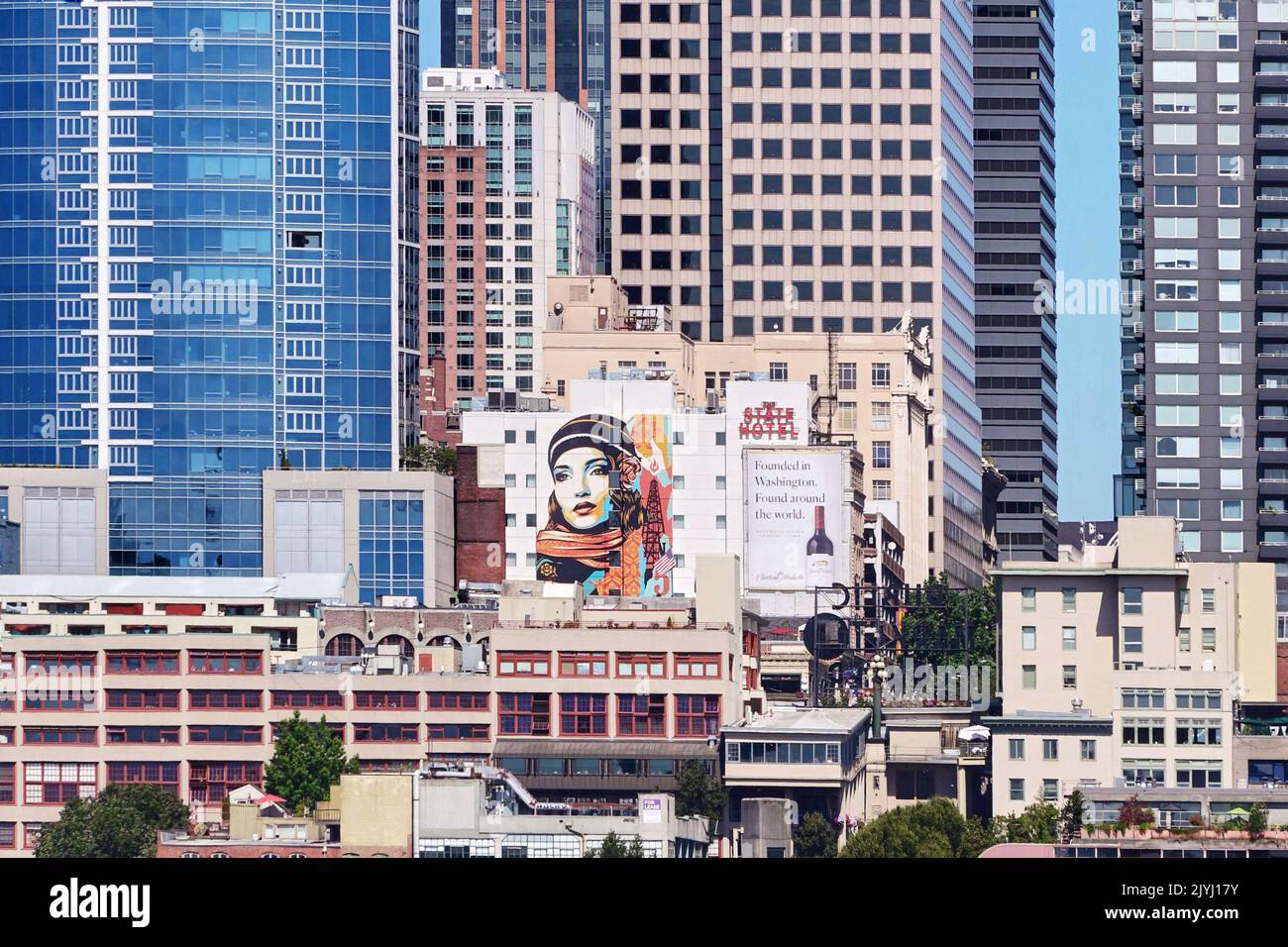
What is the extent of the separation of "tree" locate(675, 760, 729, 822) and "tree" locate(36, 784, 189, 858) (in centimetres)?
3414

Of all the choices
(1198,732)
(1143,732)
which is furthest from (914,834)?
(1198,732)

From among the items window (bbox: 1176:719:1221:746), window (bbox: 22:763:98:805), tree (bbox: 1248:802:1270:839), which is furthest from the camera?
window (bbox: 22:763:98:805)

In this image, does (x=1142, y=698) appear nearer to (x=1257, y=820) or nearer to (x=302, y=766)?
(x=1257, y=820)

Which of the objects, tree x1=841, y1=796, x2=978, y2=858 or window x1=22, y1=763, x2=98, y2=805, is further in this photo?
window x1=22, y1=763, x2=98, y2=805

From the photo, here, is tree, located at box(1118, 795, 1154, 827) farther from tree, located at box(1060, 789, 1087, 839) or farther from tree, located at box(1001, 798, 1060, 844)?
tree, located at box(1001, 798, 1060, 844)

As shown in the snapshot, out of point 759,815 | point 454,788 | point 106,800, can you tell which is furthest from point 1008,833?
point 106,800

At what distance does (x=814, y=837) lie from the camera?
598ft

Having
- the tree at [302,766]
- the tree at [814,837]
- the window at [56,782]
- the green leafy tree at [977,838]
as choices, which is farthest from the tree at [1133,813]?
the window at [56,782]

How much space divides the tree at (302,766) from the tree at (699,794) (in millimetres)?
23754

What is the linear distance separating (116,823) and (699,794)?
40042 millimetres

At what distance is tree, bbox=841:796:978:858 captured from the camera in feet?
555

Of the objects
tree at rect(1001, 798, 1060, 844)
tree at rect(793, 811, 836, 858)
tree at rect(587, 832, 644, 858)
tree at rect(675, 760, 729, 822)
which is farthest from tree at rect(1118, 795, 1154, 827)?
tree at rect(675, 760, 729, 822)

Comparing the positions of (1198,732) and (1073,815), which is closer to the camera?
(1073,815)

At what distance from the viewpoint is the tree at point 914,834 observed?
169 meters
